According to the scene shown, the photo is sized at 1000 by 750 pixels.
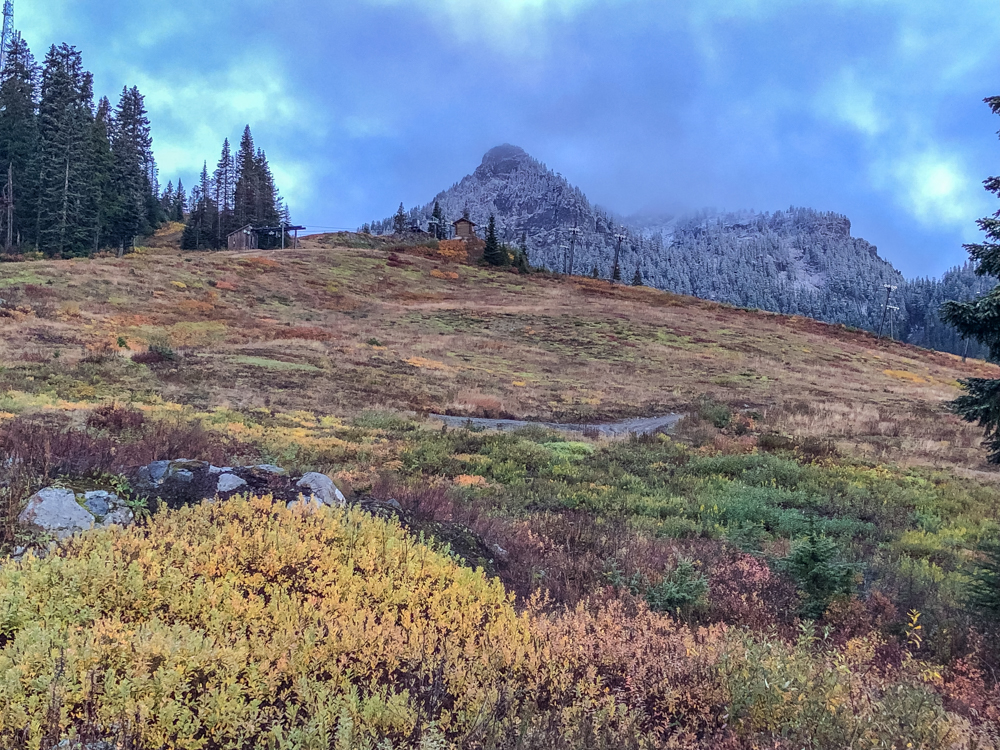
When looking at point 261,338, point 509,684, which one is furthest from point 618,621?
point 261,338

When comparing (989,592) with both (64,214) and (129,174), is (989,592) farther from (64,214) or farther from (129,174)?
(129,174)

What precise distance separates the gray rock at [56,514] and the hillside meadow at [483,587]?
6.7 inches

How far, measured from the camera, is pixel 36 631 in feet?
11.1

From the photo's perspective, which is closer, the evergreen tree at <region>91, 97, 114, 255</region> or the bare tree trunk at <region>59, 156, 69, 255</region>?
the bare tree trunk at <region>59, 156, 69, 255</region>

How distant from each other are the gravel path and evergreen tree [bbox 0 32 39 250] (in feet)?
195

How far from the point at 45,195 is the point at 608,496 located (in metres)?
67.3

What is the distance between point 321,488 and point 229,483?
1.07 metres

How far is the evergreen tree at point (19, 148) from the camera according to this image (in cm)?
5753

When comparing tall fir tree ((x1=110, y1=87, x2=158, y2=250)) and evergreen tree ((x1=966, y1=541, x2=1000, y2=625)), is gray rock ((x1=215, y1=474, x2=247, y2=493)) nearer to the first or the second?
evergreen tree ((x1=966, y1=541, x2=1000, y2=625))

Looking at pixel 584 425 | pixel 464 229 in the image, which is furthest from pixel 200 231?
pixel 584 425

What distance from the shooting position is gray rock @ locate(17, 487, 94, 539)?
5.28 metres

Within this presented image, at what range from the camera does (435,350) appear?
3653 cm

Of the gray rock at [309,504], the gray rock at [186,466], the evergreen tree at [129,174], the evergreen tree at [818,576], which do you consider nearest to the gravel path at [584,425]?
the gray rock at [186,466]

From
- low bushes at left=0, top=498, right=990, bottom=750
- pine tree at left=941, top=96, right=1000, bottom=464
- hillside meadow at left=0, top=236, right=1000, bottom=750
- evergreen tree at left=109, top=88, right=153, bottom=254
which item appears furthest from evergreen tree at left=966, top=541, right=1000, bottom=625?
evergreen tree at left=109, top=88, right=153, bottom=254
